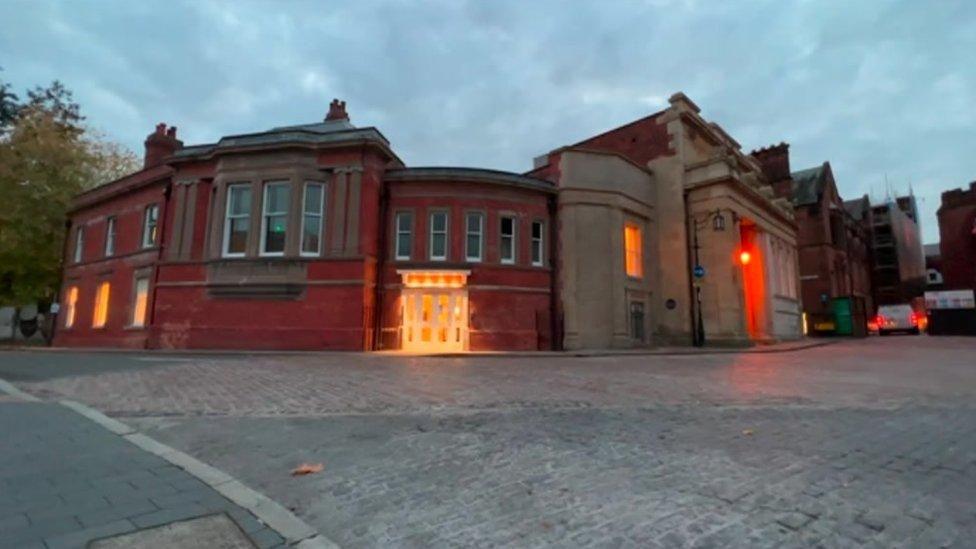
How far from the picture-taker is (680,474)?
3.90 meters

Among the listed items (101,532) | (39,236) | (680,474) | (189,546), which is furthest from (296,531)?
(39,236)

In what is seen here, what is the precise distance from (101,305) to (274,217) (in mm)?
12233

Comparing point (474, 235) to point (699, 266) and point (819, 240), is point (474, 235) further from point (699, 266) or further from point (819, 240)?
point (819, 240)

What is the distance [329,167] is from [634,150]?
14.8 m

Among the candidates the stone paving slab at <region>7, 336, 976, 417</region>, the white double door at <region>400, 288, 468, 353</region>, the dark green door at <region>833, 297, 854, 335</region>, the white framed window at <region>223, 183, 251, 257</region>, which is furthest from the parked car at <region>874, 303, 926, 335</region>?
the white framed window at <region>223, 183, 251, 257</region>

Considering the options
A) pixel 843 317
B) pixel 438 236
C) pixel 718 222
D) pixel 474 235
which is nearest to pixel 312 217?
pixel 438 236

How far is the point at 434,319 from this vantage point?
19359 millimetres

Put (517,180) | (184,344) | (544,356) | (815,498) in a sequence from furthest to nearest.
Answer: (517,180) < (184,344) < (544,356) < (815,498)

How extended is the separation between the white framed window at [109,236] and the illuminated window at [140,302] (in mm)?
4227

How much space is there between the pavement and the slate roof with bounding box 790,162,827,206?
3662 centimetres

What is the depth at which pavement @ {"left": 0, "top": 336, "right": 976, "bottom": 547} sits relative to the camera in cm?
298

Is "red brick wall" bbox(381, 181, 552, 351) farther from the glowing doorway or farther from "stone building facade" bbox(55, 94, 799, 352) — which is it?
the glowing doorway

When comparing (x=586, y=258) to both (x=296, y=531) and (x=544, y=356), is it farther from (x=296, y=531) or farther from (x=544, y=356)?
(x=296, y=531)

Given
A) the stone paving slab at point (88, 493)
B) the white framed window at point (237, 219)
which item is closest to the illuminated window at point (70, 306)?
the white framed window at point (237, 219)
